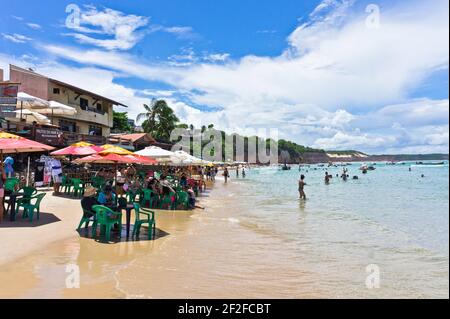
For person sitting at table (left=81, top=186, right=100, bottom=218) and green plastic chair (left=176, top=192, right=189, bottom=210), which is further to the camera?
green plastic chair (left=176, top=192, right=189, bottom=210)

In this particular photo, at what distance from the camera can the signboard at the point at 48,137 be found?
708 inches

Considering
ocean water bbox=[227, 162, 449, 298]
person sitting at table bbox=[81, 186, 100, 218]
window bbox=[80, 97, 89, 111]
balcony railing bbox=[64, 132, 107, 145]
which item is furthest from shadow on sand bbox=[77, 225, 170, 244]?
window bbox=[80, 97, 89, 111]

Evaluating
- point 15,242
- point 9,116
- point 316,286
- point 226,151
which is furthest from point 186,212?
point 226,151

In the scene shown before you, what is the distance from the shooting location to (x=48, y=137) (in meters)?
18.6

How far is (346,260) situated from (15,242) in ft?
22.2

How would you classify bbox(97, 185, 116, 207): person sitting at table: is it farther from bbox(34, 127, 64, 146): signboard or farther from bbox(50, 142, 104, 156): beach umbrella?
bbox(34, 127, 64, 146): signboard

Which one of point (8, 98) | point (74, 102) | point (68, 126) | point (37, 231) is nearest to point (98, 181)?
point (8, 98)

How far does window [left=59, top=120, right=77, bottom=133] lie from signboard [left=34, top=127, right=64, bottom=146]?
1090cm

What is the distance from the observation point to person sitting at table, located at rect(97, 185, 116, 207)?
26.8ft

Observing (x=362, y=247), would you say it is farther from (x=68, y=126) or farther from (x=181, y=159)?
(x=68, y=126)

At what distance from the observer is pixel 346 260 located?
24.5 ft

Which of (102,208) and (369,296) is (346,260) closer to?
(369,296)

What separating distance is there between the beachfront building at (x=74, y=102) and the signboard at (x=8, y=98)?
6185 millimetres
